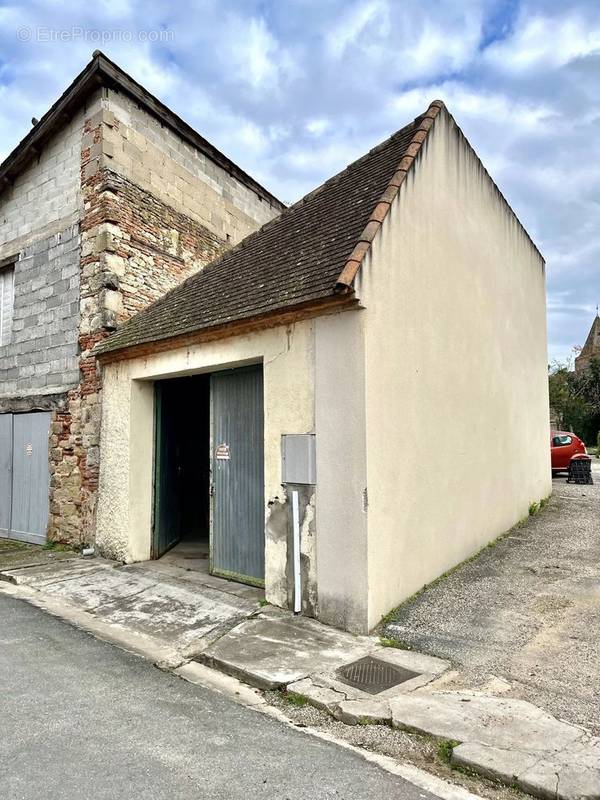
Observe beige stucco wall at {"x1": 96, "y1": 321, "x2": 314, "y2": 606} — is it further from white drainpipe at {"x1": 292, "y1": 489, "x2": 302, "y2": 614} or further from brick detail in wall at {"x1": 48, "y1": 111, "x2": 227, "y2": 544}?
brick detail in wall at {"x1": 48, "y1": 111, "x2": 227, "y2": 544}

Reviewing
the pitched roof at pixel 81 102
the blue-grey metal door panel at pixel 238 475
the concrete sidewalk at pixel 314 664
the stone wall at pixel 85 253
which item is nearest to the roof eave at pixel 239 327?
the blue-grey metal door panel at pixel 238 475

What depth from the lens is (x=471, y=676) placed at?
177 inches

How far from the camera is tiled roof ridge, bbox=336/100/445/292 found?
5438 mm

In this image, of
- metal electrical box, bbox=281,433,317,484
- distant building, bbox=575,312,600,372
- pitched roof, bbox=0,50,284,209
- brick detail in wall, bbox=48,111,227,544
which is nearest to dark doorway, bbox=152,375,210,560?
brick detail in wall, bbox=48,111,227,544

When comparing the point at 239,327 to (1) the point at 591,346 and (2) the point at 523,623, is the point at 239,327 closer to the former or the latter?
(2) the point at 523,623

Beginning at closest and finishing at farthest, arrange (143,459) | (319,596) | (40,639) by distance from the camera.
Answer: (40,639)
(319,596)
(143,459)

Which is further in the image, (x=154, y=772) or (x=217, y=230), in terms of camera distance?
(x=217, y=230)

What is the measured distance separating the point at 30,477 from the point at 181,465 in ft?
9.98

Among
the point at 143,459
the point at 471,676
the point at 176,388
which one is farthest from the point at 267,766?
the point at 176,388

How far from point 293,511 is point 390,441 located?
129 cm

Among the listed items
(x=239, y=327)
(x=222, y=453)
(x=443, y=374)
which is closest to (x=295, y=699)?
(x=222, y=453)

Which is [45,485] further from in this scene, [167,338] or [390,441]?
[390,441]

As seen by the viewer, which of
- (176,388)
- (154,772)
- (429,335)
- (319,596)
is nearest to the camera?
(154,772)

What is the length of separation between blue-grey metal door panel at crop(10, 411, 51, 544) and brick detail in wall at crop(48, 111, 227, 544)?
27 centimetres
